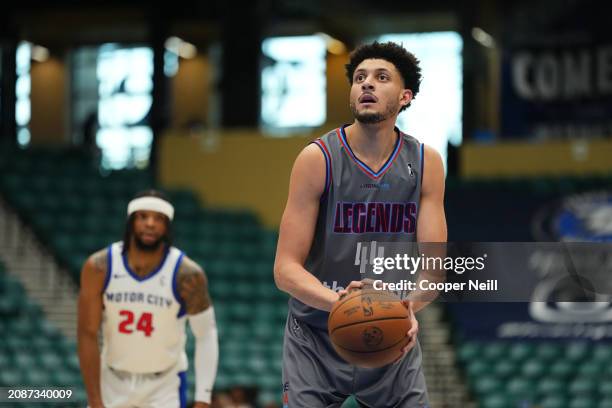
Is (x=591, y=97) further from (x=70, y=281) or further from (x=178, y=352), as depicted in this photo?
(x=178, y=352)

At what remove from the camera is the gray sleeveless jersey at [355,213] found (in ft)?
14.9

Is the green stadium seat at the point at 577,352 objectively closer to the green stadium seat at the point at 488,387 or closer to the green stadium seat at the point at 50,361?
the green stadium seat at the point at 488,387

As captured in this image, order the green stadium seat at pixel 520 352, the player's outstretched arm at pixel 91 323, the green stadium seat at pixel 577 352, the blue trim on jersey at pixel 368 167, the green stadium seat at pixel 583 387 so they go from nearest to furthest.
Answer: the blue trim on jersey at pixel 368 167, the player's outstretched arm at pixel 91 323, the green stadium seat at pixel 583 387, the green stadium seat at pixel 577 352, the green stadium seat at pixel 520 352

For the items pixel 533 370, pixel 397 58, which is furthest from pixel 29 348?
pixel 397 58

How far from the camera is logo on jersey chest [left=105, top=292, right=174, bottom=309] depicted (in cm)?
634

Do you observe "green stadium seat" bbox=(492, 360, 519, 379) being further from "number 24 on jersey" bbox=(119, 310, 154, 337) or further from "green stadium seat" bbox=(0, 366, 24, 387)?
"number 24 on jersey" bbox=(119, 310, 154, 337)

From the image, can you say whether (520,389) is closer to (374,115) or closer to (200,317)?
(200,317)

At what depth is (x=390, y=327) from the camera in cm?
414

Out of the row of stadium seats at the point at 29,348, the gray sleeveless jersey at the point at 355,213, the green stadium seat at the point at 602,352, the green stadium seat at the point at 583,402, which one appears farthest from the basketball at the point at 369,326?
the green stadium seat at the point at 602,352

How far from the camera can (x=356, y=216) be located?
14.9 ft

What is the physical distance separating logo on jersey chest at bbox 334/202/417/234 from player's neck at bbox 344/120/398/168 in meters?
0.18

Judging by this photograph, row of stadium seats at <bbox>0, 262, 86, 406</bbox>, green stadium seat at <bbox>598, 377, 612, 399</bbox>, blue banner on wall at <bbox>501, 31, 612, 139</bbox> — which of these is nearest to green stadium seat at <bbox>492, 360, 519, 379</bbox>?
green stadium seat at <bbox>598, 377, 612, 399</bbox>

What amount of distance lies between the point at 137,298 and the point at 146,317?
0.12m

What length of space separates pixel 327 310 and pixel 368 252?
333 millimetres
